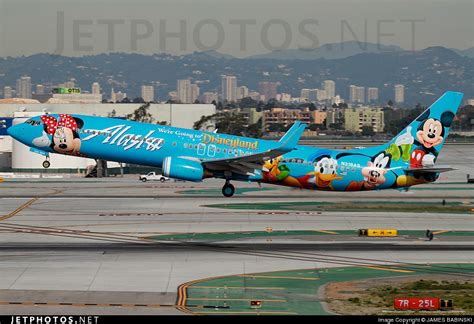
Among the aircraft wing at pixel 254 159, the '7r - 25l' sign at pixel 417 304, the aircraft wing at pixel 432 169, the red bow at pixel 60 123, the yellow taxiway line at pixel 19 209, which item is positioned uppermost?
the red bow at pixel 60 123

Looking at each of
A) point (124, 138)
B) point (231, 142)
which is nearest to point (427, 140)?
point (231, 142)

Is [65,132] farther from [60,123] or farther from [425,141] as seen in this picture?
[425,141]

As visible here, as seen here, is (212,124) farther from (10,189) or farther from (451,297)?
(451,297)

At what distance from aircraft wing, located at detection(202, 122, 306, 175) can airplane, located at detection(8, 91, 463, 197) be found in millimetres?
72

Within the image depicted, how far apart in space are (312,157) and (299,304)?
3179cm

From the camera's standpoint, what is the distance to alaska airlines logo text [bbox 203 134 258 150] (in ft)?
215

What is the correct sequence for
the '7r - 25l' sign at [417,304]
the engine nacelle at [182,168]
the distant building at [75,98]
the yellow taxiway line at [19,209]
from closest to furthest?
the '7r - 25l' sign at [417,304] < the yellow taxiway line at [19,209] < the engine nacelle at [182,168] < the distant building at [75,98]

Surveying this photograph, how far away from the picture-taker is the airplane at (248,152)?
6278 cm

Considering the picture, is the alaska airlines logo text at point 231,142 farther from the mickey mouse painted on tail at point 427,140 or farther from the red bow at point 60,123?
the mickey mouse painted on tail at point 427,140

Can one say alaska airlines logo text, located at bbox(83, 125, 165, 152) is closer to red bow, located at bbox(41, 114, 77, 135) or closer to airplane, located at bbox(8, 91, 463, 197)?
airplane, located at bbox(8, 91, 463, 197)

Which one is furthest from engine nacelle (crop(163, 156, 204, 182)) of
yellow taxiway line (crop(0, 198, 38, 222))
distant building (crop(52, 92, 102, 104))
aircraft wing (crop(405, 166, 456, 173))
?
distant building (crop(52, 92, 102, 104))

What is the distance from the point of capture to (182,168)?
63.4 meters

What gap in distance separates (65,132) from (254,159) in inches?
551

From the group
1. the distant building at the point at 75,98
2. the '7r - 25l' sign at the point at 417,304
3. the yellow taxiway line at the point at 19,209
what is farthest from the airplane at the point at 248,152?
the distant building at the point at 75,98
